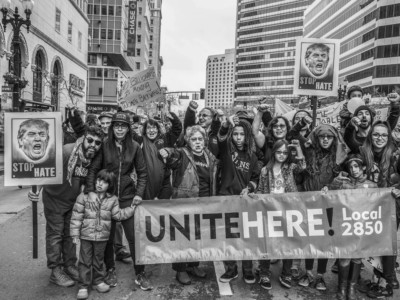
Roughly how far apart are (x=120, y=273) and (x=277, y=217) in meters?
2.12

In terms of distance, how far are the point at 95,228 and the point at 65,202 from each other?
1.84 feet

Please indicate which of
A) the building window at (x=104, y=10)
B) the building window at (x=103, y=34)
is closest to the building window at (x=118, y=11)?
the building window at (x=104, y=10)

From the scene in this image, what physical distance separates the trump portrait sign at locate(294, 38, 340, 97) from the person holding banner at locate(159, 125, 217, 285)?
336cm

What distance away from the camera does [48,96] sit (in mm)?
28594

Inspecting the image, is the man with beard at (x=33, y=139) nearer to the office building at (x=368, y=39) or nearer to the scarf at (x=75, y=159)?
the scarf at (x=75, y=159)

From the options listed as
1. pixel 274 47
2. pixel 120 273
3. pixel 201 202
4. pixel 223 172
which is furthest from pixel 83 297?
pixel 274 47

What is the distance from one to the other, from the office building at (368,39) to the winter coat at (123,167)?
166 feet

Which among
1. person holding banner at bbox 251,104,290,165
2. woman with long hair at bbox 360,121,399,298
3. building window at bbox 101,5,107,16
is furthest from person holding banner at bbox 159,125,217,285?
building window at bbox 101,5,107,16

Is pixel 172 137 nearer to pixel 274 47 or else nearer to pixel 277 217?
pixel 277 217

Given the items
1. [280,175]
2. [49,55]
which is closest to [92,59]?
[49,55]

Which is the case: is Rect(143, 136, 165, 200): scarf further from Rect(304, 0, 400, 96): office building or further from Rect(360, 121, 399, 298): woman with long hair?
Rect(304, 0, 400, 96): office building

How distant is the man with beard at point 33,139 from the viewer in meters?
4.12

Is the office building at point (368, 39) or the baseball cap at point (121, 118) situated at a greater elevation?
the office building at point (368, 39)

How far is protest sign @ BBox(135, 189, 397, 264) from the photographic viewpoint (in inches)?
162
